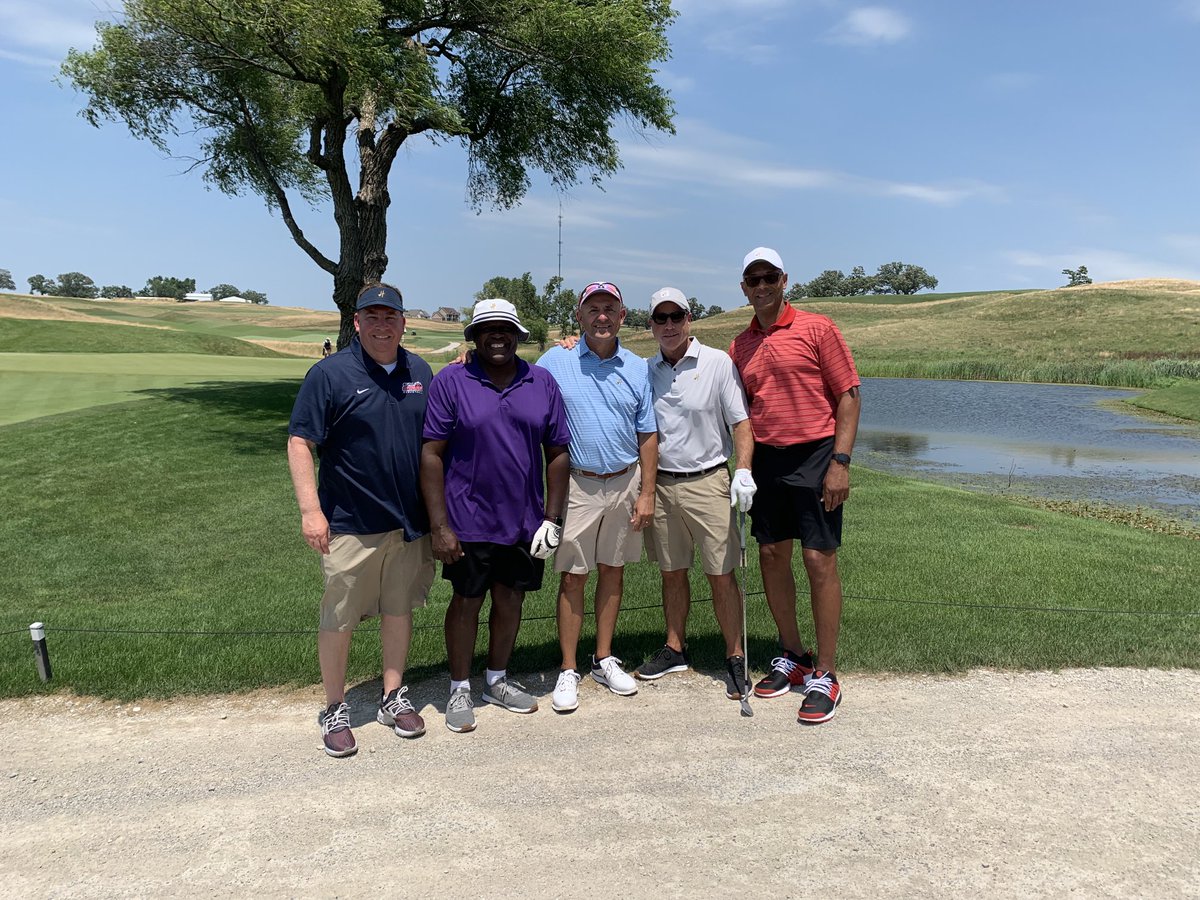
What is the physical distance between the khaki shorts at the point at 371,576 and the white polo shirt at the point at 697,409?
59.5 inches

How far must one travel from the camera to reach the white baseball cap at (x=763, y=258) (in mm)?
4453

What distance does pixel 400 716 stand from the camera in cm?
414

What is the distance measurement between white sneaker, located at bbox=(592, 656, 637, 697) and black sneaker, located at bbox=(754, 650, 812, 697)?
737 millimetres

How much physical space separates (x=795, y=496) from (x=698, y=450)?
2.00 ft

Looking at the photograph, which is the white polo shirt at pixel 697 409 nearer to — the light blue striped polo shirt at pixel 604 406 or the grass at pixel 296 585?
the light blue striped polo shirt at pixel 604 406

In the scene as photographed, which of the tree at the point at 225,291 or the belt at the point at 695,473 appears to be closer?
the belt at the point at 695,473

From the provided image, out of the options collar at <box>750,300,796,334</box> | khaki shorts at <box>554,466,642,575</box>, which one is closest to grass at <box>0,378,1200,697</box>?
khaki shorts at <box>554,466,642,575</box>

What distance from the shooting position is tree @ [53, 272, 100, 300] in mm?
131500

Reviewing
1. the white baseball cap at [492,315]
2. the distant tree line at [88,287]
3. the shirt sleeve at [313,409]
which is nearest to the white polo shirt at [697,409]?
the white baseball cap at [492,315]

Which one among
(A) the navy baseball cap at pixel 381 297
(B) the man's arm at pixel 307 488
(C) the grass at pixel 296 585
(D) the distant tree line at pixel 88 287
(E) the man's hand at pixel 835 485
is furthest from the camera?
(D) the distant tree line at pixel 88 287

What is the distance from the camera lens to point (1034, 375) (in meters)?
49.0

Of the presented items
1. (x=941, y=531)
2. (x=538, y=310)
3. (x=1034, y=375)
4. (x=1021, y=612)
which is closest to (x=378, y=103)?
(x=941, y=531)

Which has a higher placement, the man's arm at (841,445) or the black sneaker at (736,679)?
the man's arm at (841,445)

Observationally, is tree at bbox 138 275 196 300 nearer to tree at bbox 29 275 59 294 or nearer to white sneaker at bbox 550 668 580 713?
tree at bbox 29 275 59 294
